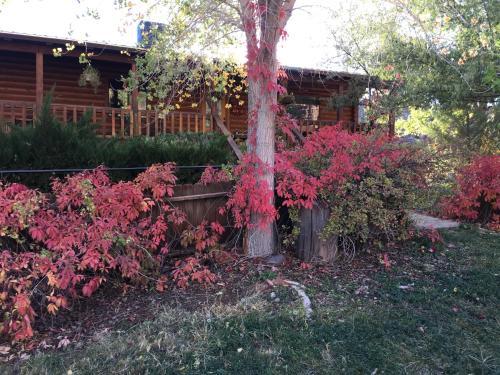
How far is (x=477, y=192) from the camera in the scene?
26.5 ft

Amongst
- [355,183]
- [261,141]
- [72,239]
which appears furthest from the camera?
[355,183]

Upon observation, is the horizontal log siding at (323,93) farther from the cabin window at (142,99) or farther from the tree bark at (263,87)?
the tree bark at (263,87)

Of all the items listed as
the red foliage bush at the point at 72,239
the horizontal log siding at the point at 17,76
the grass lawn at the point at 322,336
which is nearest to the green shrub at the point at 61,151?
the red foliage bush at the point at 72,239

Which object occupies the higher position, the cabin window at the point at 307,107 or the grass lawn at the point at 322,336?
the cabin window at the point at 307,107

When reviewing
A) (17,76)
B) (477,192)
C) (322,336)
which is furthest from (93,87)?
(322,336)

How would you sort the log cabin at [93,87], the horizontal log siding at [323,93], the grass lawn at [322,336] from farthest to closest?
the horizontal log siding at [323,93]
the log cabin at [93,87]
the grass lawn at [322,336]

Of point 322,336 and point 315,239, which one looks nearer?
point 322,336

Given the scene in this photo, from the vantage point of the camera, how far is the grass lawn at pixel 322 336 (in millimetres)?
3221

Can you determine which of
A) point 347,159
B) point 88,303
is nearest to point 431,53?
point 347,159

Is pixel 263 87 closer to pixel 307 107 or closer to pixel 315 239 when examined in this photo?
pixel 315 239

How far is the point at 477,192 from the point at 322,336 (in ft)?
18.9

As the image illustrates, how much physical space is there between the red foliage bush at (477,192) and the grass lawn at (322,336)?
11.7 ft

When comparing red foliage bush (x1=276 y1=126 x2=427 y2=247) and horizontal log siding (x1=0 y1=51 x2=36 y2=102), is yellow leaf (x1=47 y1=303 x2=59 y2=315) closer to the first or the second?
red foliage bush (x1=276 y1=126 x2=427 y2=247)

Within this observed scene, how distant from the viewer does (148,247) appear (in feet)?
15.5
